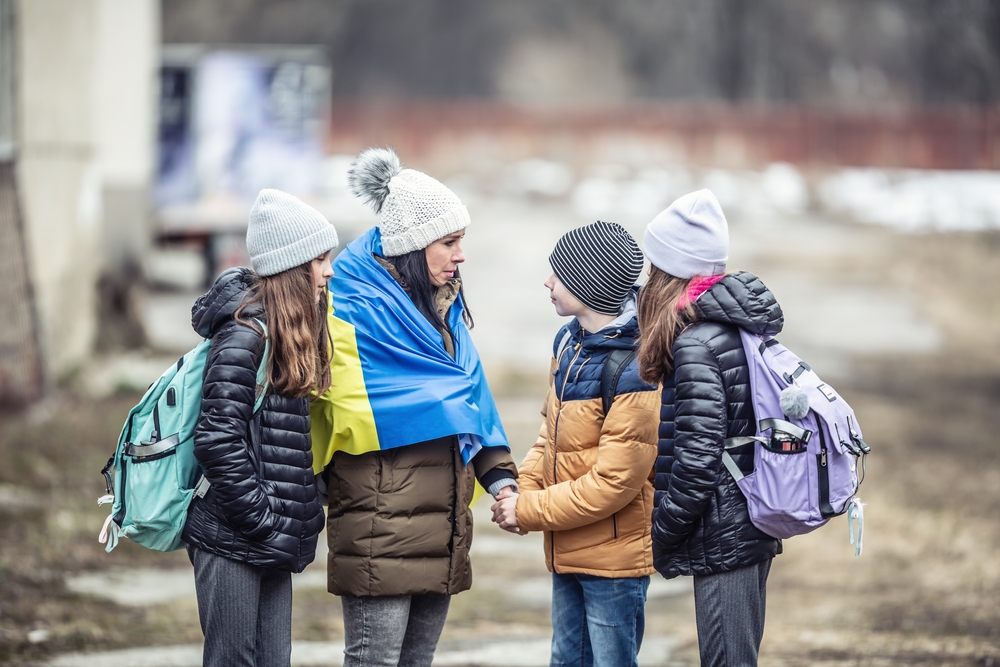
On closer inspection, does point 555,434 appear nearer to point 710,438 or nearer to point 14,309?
point 710,438

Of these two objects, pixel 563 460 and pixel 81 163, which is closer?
pixel 563 460

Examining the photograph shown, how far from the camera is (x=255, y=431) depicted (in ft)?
9.86

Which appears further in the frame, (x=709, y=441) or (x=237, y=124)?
(x=237, y=124)

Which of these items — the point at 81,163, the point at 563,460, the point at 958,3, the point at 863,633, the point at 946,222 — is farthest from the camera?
the point at 958,3

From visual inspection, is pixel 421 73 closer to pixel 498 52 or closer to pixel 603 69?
pixel 498 52

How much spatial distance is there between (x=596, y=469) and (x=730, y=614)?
1.81 feet

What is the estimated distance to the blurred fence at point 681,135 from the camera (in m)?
24.1

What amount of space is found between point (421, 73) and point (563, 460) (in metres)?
47.0

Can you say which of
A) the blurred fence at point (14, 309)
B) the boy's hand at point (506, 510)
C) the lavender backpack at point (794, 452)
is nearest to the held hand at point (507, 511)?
the boy's hand at point (506, 510)

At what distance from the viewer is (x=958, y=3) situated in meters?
34.4

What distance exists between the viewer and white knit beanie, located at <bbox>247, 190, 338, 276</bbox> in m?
3.10

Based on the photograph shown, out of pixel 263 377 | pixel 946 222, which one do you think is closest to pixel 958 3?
pixel 946 222

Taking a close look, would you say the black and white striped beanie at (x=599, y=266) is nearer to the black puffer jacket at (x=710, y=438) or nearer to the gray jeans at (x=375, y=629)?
the black puffer jacket at (x=710, y=438)

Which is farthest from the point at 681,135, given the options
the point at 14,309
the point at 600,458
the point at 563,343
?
the point at 600,458
